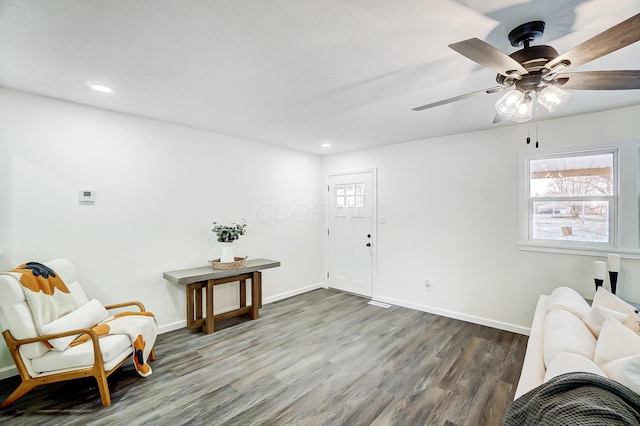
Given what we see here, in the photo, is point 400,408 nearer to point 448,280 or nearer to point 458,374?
point 458,374

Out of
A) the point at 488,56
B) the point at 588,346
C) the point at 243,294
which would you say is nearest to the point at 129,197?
the point at 243,294

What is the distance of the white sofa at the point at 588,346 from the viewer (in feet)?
3.96

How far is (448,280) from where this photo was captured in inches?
156

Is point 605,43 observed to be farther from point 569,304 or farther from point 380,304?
point 380,304

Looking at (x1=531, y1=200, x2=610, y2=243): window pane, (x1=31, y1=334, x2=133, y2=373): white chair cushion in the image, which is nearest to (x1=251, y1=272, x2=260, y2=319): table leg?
(x1=31, y1=334, x2=133, y2=373): white chair cushion

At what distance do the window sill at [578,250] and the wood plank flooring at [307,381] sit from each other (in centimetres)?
107

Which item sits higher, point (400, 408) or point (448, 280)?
point (448, 280)

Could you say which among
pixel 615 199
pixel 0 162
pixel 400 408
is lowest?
pixel 400 408

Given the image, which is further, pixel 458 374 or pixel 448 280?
pixel 448 280

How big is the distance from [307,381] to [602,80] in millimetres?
2853

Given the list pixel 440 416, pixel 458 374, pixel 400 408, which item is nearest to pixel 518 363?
pixel 458 374

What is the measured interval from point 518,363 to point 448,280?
4.36ft

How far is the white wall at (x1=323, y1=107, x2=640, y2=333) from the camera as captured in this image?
3094mm

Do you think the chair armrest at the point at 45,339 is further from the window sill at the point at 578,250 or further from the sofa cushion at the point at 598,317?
the window sill at the point at 578,250
